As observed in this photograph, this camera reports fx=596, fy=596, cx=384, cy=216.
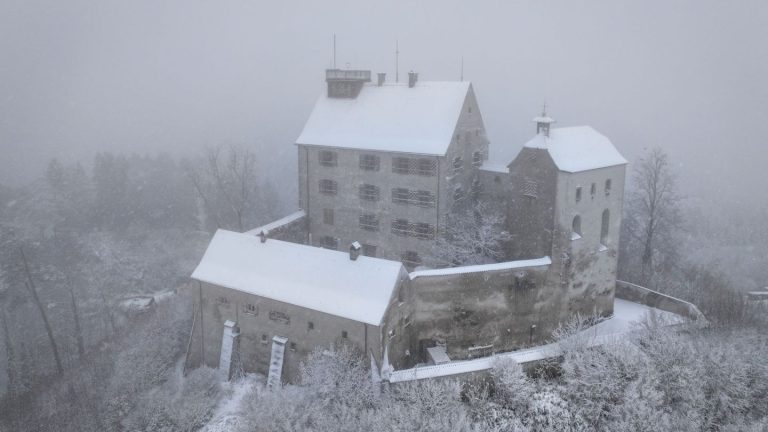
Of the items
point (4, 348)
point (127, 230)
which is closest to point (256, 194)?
point (127, 230)

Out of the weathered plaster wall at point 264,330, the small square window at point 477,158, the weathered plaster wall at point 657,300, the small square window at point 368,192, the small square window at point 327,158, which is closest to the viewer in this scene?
the weathered plaster wall at point 264,330

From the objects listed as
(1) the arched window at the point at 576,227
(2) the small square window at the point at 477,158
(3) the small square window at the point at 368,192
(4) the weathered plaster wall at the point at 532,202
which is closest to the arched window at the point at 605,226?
(1) the arched window at the point at 576,227

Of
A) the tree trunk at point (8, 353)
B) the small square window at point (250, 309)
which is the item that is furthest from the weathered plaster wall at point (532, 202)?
the tree trunk at point (8, 353)

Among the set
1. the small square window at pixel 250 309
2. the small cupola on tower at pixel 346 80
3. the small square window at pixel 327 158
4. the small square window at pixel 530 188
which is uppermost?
the small cupola on tower at pixel 346 80

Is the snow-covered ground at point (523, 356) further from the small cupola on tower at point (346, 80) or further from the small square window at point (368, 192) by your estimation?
the small cupola on tower at point (346, 80)

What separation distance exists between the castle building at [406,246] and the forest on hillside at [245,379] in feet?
6.84

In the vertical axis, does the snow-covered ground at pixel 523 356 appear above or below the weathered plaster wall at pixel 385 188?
below

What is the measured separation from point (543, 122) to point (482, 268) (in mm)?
9262

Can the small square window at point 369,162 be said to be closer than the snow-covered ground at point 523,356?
No

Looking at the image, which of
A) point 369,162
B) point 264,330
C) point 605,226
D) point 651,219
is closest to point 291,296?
point 264,330

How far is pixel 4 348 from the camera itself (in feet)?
173

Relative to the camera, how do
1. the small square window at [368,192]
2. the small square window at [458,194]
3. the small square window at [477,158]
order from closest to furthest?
the small square window at [458,194]
the small square window at [368,192]
the small square window at [477,158]

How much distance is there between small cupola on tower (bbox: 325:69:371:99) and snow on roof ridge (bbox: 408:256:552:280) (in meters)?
16.9

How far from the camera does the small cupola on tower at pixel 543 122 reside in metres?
33.7
